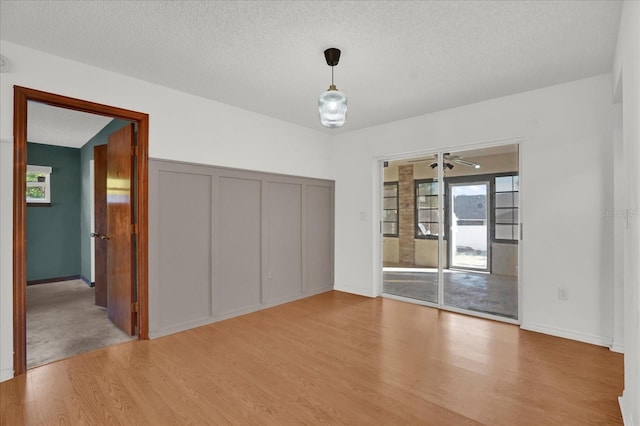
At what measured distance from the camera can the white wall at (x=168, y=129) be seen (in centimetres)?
248

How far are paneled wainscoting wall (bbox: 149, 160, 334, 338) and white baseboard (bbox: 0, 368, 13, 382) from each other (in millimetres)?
1034

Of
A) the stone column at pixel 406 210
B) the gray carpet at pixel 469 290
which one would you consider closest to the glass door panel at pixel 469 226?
the gray carpet at pixel 469 290

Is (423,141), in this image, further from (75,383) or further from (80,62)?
(75,383)

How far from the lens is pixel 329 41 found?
2.48m

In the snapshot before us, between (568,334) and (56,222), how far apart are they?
8040mm

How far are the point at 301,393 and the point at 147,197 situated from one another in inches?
94.2

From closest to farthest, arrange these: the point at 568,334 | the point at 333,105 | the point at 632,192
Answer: the point at 632,192
the point at 333,105
the point at 568,334

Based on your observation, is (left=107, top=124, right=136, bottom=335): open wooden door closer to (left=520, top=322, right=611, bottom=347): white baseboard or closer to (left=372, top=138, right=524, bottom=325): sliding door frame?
(left=372, top=138, right=524, bottom=325): sliding door frame

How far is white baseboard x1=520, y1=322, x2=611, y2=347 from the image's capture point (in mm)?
3076

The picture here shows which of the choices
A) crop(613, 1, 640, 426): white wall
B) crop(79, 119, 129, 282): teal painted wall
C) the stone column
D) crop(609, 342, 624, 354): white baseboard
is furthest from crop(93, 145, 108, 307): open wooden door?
crop(609, 342, 624, 354): white baseboard

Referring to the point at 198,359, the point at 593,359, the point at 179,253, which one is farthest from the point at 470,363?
the point at 179,253

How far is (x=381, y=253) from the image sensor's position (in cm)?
503

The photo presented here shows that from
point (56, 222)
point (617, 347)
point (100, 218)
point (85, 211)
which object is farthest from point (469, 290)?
point (56, 222)

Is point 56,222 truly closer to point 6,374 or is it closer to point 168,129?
point 168,129
